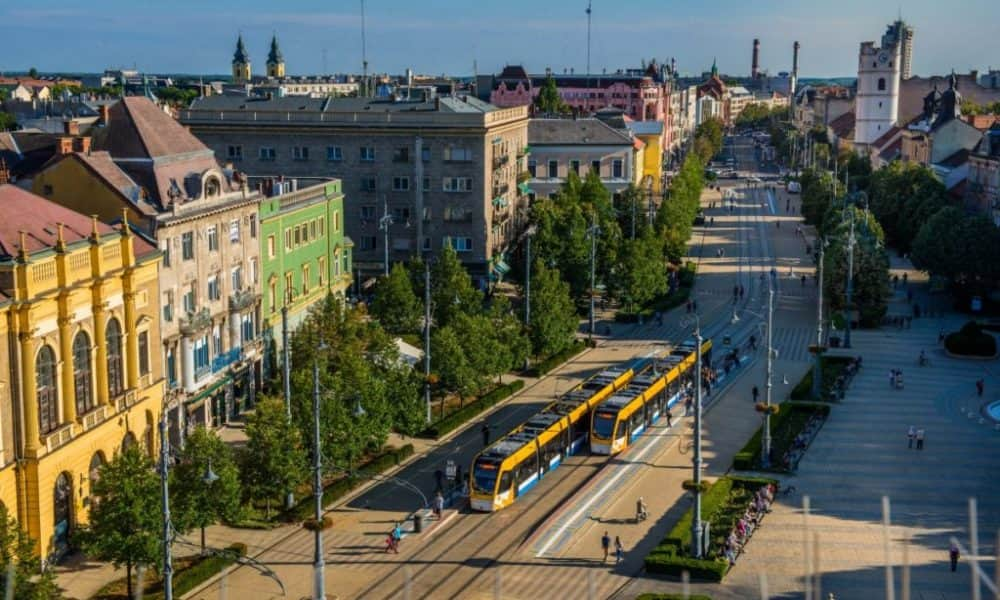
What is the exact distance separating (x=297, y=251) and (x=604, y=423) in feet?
73.7

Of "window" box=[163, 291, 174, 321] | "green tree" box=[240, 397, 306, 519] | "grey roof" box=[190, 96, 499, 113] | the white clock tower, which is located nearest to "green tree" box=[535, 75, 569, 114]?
the white clock tower

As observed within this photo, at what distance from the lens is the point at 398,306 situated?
6931 cm

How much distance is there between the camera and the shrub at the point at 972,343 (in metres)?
75.8

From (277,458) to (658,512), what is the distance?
14632 mm

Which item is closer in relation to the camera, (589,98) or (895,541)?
(895,541)

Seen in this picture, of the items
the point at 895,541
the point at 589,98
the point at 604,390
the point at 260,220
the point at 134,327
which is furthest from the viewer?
the point at 589,98

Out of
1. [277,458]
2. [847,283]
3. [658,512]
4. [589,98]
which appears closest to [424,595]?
[277,458]

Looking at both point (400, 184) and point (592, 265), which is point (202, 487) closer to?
point (592, 265)

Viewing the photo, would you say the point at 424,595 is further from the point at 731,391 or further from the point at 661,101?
the point at 661,101

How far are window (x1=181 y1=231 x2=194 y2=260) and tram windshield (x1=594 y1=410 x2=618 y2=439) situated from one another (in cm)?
1939

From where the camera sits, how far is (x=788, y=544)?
44.0m

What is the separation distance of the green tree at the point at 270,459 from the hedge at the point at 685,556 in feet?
42.7

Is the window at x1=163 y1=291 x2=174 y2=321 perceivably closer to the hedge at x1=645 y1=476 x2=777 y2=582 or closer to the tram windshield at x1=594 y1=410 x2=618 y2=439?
the tram windshield at x1=594 y1=410 x2=618 y2=439

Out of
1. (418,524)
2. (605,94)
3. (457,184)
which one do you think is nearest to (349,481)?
(418,524)
